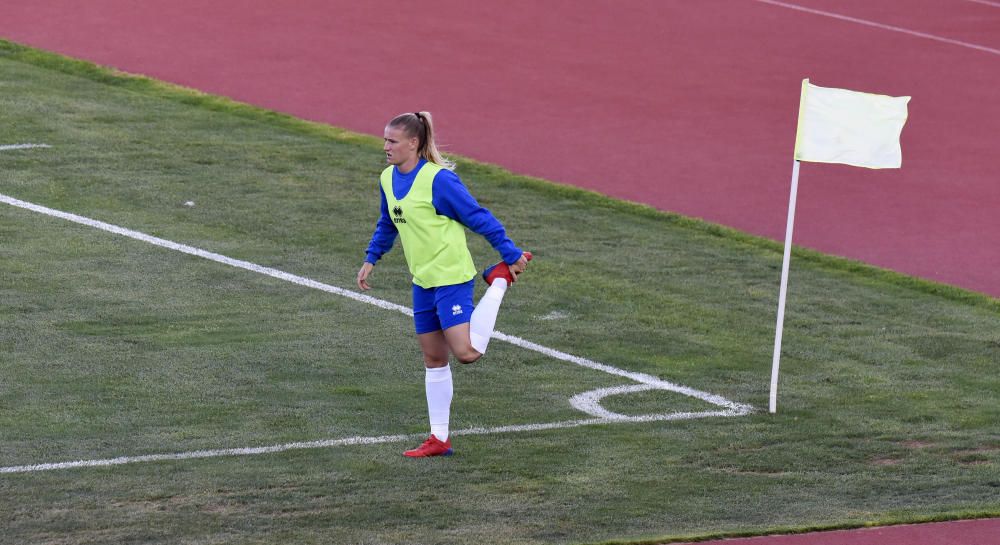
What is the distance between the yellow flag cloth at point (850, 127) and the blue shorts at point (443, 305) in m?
2.47

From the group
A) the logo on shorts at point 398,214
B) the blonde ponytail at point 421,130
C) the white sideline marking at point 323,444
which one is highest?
the blonde ponytail at point 421,130

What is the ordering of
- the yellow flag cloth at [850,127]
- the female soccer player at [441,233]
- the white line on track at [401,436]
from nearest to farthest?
the female soccer player at [441,233]
the white line on track at [401,436]
the yellow flag cloth at [850,127]

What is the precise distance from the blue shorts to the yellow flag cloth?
97.4 inches

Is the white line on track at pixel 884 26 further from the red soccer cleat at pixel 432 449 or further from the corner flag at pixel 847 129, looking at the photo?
the red soccer cleat at pixel 432 449

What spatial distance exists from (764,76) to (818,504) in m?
12.6

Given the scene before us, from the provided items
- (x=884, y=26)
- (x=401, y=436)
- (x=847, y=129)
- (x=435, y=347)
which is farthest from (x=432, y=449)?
(x=884, y=26)

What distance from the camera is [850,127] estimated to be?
9836 mm

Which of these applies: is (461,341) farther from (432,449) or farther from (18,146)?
(18,146)

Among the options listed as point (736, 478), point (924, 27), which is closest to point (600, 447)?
point (736, 478)

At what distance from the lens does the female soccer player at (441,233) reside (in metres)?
8.45

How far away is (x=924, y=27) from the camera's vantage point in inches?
911

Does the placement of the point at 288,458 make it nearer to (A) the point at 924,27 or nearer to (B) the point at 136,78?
(B) the point at 136,78

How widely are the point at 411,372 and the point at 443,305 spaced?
6.25 feet

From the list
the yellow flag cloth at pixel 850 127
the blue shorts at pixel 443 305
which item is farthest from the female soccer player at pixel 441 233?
the yellow flag cloth at pixel 850 127
